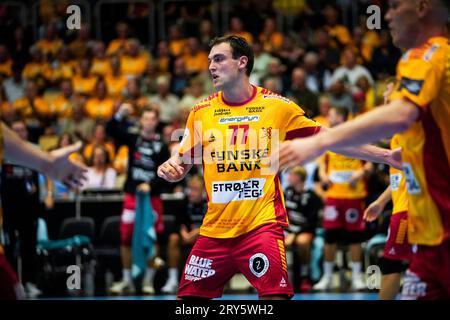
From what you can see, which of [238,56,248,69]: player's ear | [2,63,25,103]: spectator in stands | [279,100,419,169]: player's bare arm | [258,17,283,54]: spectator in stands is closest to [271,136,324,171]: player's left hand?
[279,100,419,169]: player's bare arm

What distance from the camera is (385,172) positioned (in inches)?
561

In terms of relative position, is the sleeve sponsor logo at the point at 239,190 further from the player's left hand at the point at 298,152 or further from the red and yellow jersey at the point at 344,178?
the red and yellow jersey at the point at 344,178

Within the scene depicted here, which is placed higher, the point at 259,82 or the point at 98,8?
the point at 98,8

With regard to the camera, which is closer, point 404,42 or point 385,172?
point 404,42

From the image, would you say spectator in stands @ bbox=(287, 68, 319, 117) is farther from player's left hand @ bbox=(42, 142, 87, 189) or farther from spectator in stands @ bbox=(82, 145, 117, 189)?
player's left hand @ bbox=(42, 142, 87, 189)

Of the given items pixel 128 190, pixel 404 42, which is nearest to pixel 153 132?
pixel 128 190

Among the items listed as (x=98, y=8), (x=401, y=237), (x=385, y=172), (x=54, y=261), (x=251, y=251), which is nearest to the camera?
(x=251, y=251)

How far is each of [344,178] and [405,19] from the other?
9.21 metres

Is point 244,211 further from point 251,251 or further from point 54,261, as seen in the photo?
point 54,261

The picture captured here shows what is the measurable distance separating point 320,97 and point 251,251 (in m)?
9.64

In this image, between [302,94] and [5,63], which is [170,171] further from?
[5,63]

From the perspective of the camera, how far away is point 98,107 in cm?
1744

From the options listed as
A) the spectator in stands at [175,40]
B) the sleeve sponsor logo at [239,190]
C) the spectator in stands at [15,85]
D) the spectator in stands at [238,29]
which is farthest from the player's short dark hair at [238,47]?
the spectator in stands at [15,85]

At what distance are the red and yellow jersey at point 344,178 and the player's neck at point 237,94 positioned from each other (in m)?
6.83
